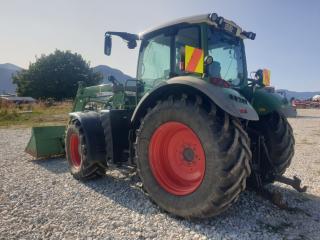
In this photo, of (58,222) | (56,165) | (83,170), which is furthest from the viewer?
(56,165)

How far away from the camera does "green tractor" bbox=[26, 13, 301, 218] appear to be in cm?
341

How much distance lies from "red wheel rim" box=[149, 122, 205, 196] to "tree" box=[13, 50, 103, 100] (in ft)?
133

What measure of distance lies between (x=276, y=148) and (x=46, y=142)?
539 centimetres

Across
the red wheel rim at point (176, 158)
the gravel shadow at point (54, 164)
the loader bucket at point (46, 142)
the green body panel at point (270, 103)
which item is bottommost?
the gravel shadow at point (54, 164)

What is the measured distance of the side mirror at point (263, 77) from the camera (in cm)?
512

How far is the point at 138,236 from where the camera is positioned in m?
3.39

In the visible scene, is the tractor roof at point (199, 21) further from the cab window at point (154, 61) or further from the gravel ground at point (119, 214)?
the gravel ground at point (119, 214)

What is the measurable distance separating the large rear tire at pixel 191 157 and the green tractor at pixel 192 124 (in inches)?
0.4

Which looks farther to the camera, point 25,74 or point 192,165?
point 25,74

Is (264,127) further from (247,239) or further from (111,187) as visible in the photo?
(111,187)

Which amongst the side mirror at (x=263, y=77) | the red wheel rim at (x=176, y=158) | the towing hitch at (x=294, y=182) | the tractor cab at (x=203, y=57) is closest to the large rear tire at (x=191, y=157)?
the red wheel rim at (x=176, y=158)

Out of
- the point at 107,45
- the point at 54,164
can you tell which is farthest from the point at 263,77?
the point at 54,164

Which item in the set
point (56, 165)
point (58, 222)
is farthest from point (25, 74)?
point (58, 222)

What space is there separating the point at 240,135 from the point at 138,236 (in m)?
1.60
